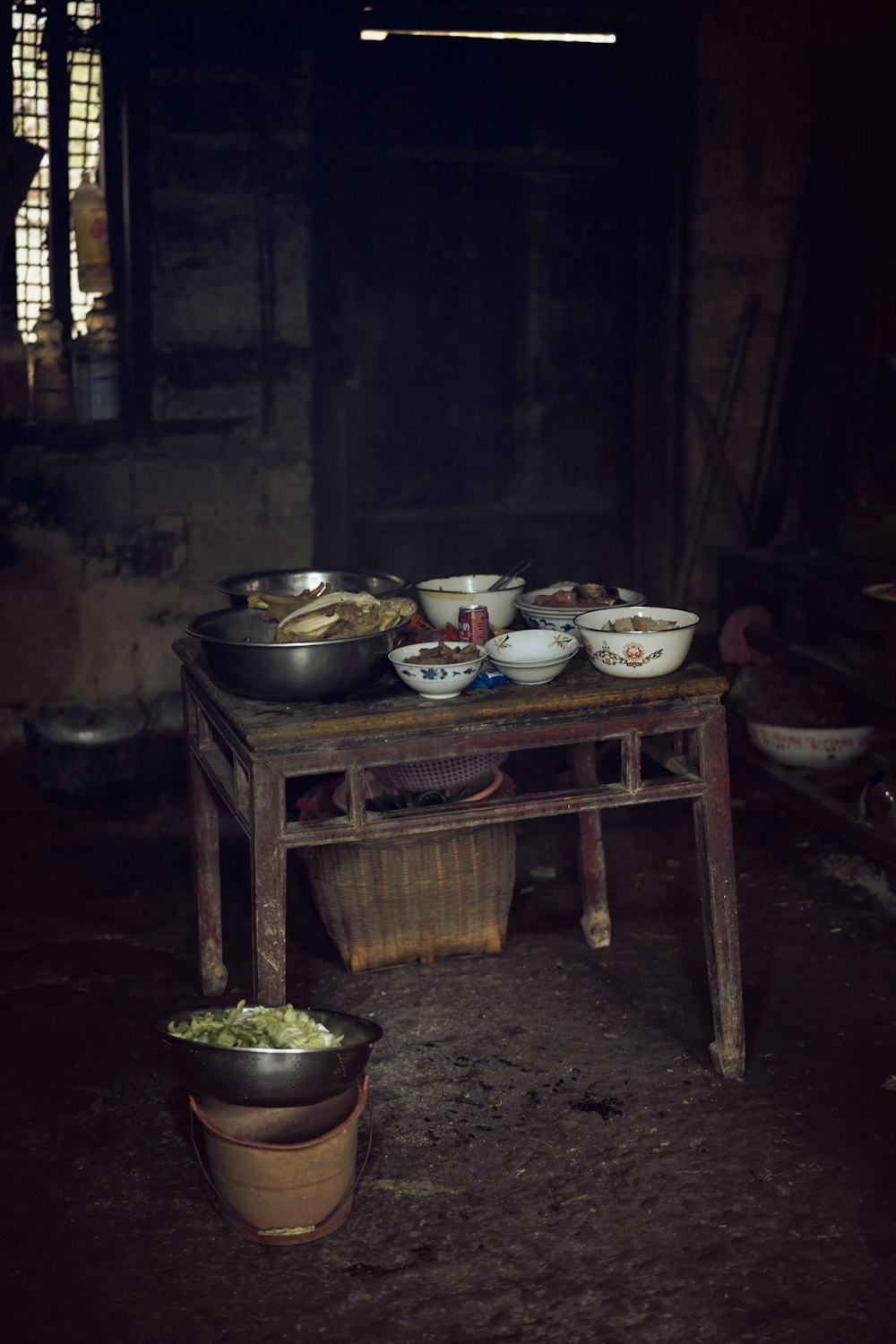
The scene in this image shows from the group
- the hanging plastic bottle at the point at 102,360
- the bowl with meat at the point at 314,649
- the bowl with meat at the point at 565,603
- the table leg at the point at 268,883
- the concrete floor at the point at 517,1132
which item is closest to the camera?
the concrete floor at the point at 517,1132

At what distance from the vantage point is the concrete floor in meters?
2.79

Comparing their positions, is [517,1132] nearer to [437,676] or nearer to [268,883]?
[268,883]

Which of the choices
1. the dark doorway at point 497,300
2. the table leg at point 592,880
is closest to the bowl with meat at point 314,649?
the table leg at point 592,880

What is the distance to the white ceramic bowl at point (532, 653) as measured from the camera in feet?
11.0

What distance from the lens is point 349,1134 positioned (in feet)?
9.80

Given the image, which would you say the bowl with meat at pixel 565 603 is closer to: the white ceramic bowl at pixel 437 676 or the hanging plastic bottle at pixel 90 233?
the white ceramic bowl at pixel 437 676

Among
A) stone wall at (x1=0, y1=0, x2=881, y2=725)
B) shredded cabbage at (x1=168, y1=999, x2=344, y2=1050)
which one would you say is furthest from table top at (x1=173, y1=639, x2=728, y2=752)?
stone wall at (x1=0, y1=0, x2=881, y2=725)

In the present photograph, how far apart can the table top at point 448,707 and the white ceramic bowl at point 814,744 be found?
6.37 ft

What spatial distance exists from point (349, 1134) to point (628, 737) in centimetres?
111

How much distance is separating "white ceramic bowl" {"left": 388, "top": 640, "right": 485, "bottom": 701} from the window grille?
11.2ft

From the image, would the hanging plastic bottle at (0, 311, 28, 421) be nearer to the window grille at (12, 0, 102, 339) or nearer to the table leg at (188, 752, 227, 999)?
the window grille at (12, 0, 102, 339)

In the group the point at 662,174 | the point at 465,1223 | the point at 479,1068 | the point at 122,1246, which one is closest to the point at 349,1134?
the point at 465,1223

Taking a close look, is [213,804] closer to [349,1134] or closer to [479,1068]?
[479,1068]

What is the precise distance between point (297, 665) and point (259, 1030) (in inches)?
32.1
